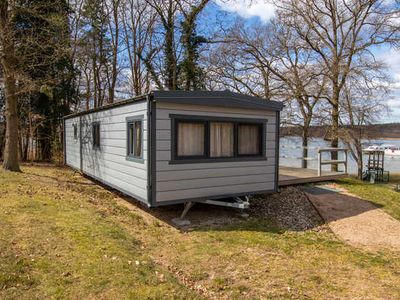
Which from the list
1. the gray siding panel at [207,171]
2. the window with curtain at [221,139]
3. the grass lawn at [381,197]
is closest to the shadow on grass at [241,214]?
the grass lawn at [381,197]

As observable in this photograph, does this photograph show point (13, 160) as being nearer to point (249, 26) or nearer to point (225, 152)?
point (225, 152)

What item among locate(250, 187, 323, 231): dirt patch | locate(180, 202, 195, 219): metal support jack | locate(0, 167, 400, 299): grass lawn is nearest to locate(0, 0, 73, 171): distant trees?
locate(0, 167, 400, 299): grass lawn

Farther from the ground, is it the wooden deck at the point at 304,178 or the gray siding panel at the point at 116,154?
the gray siding panel at the point at 116,154

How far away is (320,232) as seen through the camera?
702 centimetres

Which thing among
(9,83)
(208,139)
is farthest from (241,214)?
(9,83)

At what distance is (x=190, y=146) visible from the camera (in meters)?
6.81

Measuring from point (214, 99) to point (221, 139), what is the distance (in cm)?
89

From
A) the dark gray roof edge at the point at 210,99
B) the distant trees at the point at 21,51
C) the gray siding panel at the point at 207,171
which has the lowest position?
the gray siding panel at the point at 207,171

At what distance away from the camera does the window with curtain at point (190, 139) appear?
668cm

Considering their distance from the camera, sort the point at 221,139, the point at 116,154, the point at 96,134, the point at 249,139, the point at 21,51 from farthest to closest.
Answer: the point at 21,51, the point at 96,134, the point at 116,154, the point at 249,139, the point at 221,139

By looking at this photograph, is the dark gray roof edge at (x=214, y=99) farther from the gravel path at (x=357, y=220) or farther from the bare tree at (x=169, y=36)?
the bare tree at (x=169, y=36)

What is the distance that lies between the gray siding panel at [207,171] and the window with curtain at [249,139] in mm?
217

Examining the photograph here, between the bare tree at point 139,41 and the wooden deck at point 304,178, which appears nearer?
the wooden deck at point 304,178

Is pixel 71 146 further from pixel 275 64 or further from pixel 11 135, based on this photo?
pixel 275 64
